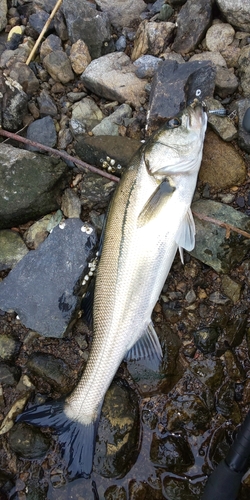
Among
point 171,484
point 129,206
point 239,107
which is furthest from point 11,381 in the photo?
point 239,107

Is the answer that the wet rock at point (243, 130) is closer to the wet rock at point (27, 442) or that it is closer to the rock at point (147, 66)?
the rock at point (147, 66)

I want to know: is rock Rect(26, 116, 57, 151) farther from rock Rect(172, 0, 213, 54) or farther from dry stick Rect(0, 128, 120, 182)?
rock Rect(172, 0, 213, 54)

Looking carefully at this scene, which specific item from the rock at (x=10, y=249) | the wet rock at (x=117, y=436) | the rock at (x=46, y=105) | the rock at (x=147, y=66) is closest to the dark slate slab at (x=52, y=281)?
the rock at (x=10, y=249)

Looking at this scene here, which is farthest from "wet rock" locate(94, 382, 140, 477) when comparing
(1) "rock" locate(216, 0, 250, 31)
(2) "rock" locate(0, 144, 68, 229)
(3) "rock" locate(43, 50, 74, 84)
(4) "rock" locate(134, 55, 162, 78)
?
(1) "rock" locate(216, 0, 250, 31)

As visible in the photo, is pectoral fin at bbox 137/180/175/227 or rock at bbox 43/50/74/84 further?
rock at bbox 43/50/74/84

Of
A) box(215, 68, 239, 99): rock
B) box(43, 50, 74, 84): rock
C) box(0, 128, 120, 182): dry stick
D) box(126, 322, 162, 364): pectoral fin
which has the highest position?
box(215, 68, 239, 99): rock

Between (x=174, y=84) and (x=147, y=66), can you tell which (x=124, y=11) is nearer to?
(x=147, y=66)
